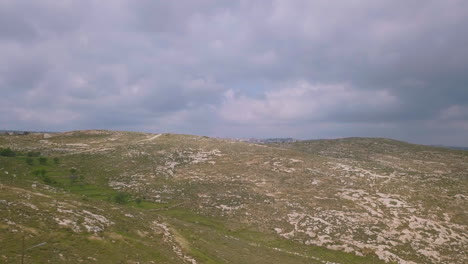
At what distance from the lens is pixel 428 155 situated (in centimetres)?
→ 13512

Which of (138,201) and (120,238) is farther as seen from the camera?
(138,201)

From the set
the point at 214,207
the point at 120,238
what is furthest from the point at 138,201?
the point at 120,238

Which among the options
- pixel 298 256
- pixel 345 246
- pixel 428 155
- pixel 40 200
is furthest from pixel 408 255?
pixel 428 155

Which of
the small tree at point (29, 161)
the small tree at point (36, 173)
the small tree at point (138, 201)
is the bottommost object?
the small tree at point (138, 201)

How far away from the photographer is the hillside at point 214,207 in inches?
1177

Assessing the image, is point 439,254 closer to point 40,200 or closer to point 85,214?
point 85,214

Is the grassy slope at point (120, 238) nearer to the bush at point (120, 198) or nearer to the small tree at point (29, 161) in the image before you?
the bush at point (120, 198)

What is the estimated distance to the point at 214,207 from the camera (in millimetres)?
56969

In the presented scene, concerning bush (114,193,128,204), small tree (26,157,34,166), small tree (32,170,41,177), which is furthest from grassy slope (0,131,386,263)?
small tree (26,157,34,166)

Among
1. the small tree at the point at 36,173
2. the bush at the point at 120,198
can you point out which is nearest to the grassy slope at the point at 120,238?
the small tree at the point at 36,173

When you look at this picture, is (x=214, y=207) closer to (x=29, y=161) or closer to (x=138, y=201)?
(x=138, y=201)

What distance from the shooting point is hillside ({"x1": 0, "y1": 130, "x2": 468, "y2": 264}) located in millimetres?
29906

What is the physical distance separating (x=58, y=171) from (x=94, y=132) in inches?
2195

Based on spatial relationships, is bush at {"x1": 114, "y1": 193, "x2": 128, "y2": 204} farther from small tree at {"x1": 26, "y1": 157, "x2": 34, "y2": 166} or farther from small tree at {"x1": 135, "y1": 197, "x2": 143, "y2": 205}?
small tree at {"x1": 26, "y1": 157, "x2": 34, "y2": 166}
